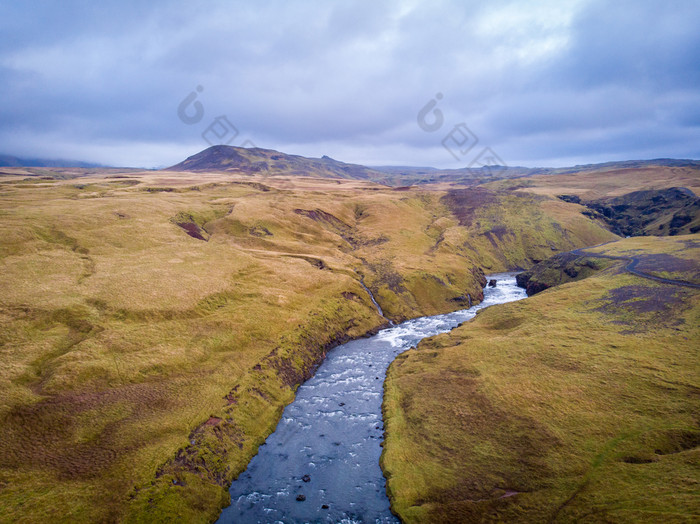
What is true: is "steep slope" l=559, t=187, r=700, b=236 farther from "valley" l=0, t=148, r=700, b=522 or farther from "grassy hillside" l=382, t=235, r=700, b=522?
"grassy hillside" l=382, t=235, r=700, b=522

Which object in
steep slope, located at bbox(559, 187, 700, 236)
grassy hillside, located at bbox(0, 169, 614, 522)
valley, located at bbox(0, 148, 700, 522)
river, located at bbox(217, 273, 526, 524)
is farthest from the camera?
steep slope, located at bbox(559, 187, 700, 236)

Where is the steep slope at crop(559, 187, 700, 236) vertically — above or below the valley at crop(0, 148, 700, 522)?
above

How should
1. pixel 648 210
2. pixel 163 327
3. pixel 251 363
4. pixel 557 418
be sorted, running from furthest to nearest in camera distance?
pixel 648 210, pixel 163 327, pixel 251 363, pixel 557 418

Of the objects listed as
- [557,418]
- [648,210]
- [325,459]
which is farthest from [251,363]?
[648,210]

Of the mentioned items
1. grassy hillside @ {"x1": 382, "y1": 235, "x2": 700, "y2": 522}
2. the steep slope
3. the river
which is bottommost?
the river

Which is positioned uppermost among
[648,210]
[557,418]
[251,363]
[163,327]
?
[648,210]

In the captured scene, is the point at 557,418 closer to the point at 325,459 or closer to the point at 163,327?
the point at 325,459

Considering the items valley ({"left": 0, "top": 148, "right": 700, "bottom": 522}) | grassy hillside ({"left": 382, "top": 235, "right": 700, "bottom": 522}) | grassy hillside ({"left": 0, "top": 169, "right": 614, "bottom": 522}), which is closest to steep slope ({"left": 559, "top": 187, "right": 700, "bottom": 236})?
valley ({"left": 0, "top": 148, "right": 700, "bottom": 522})
